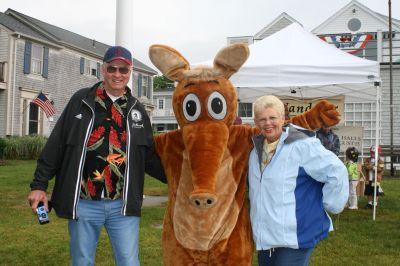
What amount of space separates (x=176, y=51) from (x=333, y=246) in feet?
12.2

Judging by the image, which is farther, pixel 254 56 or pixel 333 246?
pixel 254 56

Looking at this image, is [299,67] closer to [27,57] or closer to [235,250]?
[235,250]

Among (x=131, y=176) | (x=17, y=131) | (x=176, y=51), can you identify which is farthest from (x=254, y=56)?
(x=17, y=131)

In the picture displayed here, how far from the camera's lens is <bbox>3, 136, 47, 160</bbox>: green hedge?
61.7 ft

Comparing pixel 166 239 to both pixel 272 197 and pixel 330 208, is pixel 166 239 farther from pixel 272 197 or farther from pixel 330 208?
pixel 330 208

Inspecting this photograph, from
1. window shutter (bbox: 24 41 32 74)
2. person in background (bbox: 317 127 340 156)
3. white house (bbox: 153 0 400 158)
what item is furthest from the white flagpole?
window shutter (bbox: 24 41 32 74)

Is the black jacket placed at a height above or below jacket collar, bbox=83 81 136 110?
below

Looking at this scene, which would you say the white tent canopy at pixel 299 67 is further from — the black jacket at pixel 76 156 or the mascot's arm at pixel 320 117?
the black jacket at pixel 76 156

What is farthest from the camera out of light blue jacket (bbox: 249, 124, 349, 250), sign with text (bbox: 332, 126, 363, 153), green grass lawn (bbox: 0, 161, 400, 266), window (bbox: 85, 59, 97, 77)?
window (bbox: 85, 59, 97, 77)

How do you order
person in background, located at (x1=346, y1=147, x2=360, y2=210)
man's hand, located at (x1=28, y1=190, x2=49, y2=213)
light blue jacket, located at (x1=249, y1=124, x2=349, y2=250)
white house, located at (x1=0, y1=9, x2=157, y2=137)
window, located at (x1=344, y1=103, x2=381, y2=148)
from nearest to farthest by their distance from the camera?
1. light blue jacket, located at (x1=249, y1=124, x2=349, y2=250)
2. man's hand, located at (x1=28, y1=190, x2=49, y2=213)
3. person in background, located at (x1=346, y1=147, x2=360, y2=210)
4. window, located at (x1=344, y1=103, x2=381, y2=148)
5. white house, located at (x1=0, y1=9, x2=157, y2=137)

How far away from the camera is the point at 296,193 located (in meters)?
2.74

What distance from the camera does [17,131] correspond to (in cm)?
2077

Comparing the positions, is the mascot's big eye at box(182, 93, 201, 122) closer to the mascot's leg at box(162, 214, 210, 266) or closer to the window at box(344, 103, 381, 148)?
the mascot's leg at box(162, 214, 210, 266)

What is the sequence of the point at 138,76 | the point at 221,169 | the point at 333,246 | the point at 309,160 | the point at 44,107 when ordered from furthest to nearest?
the point at 138,76, the point at 44,107, the point at 333,246, the point at 221,169, the point at 309,160
